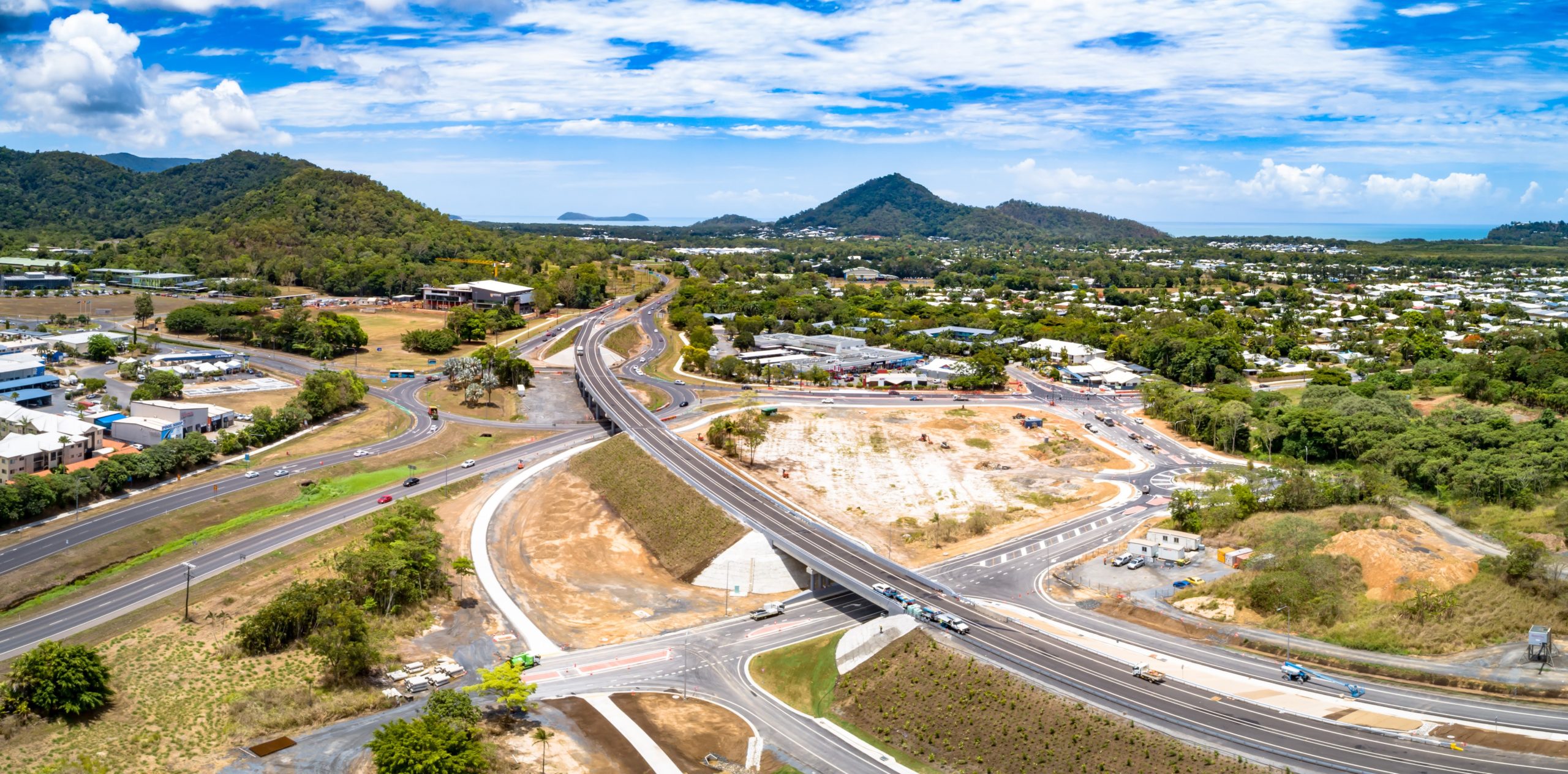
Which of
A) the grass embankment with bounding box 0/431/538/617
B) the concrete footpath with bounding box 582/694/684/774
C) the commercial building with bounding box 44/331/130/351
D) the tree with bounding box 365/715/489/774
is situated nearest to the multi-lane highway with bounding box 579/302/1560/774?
the concrete footpath with bounding box 582/694/684/774

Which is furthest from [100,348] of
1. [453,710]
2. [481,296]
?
[453,710]

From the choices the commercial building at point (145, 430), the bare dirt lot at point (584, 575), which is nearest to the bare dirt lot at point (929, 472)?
the bare dirt lot at point (584, 575)

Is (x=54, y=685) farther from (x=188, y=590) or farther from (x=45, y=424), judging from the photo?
(x=45, y=424)

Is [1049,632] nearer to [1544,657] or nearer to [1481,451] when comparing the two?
[1544,657]

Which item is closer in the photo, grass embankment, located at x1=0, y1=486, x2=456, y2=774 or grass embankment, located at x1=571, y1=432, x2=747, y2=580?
grass embankment, located at x1=0, y1=486, x2=456, y2=774

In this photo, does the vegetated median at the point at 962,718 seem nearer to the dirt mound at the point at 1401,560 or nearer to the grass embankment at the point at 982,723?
the grass embankment at the point at 982,723

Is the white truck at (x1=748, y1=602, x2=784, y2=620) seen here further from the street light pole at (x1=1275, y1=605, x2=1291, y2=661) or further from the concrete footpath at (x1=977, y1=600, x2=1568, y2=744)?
the street light pole at (x1=1275, y1=605, x2=1291, y2=661)

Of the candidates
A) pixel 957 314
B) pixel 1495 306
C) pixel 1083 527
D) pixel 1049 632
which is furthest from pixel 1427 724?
pixel 1495 306
